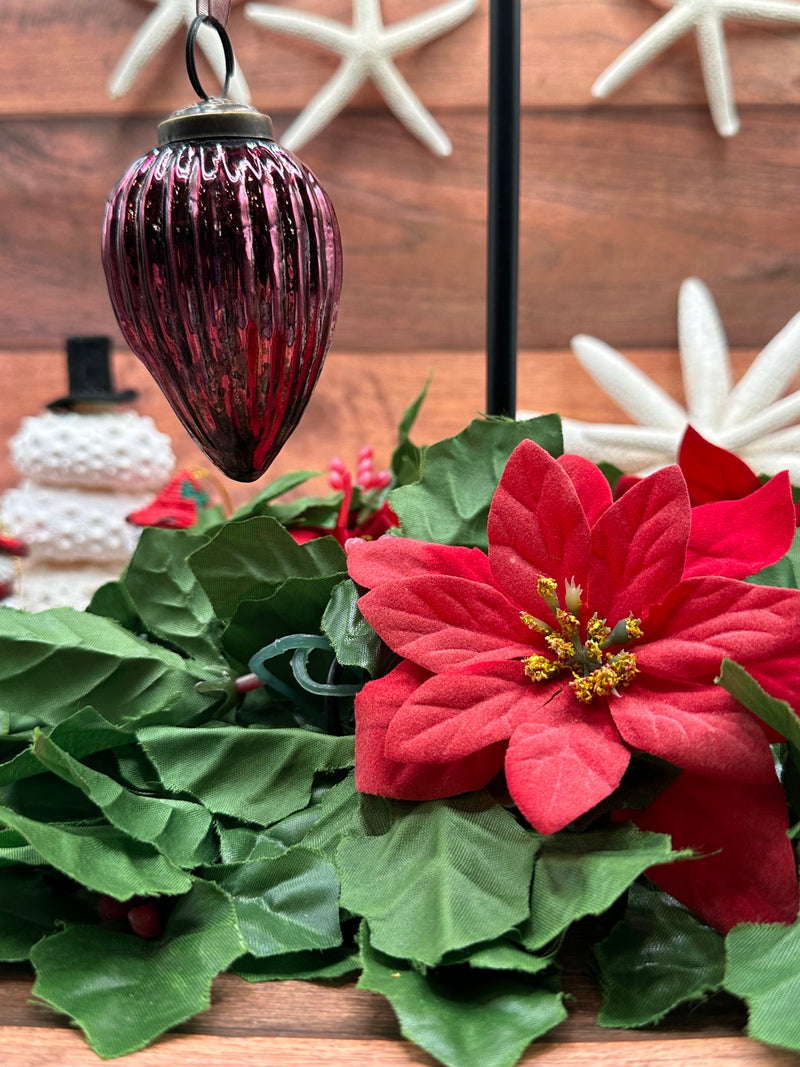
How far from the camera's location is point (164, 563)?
305 millimetres

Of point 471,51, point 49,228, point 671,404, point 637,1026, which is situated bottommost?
point 637,1026

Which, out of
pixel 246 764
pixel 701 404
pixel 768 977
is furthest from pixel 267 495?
pixel 701 404

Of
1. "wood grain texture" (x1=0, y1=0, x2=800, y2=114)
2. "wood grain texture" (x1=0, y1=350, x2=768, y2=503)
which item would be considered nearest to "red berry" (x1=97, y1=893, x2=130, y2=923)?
"wood grain texture" (x1=0, y1=350, x2=768, y2=503)

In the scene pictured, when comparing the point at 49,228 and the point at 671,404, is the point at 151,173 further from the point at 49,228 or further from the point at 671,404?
the point at 49,228

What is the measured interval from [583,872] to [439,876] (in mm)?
31

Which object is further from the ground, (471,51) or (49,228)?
(471,51)

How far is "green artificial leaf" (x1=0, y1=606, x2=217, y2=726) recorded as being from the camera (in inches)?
10.2

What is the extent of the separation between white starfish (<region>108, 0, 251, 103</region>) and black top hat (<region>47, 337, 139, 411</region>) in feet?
0.98

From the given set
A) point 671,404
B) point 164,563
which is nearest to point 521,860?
point 164,563

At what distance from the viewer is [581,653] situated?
23 centimetres

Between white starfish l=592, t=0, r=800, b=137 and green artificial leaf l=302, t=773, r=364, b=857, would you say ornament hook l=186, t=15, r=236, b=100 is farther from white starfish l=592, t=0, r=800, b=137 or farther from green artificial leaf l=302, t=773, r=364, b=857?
white starfish l=592, t=0, r=800, b=137

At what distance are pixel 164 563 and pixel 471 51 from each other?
604mm

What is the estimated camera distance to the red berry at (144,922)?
223mm

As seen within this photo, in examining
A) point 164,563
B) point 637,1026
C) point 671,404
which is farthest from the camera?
point 671,404
